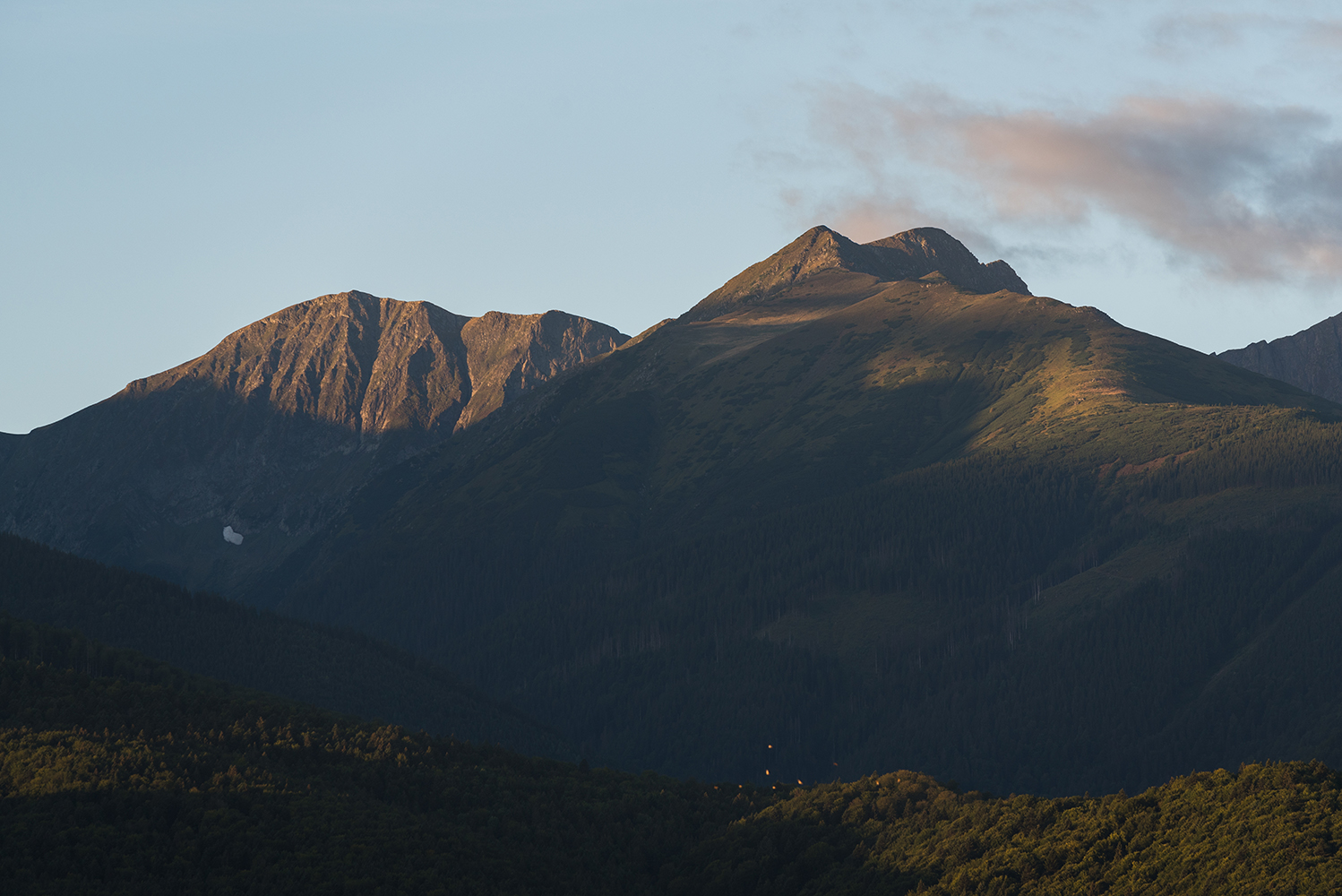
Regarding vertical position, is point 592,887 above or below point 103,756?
below

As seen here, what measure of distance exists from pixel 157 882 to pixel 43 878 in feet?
37.4

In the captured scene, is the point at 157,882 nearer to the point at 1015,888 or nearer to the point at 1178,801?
the point at 1015,888

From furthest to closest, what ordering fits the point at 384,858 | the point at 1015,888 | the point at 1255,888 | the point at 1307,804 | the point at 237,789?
the point at 237,789 → the point at 384,858 → the point at 1015,888 → the point at 1307,804 → the point at 1255,888

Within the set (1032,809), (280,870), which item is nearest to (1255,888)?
(1032,809)

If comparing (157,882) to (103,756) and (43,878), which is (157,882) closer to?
(43,878)

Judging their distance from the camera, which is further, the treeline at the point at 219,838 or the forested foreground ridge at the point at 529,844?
the treeline at the point at 219,838

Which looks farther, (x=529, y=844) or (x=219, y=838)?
(x=529, y=844)

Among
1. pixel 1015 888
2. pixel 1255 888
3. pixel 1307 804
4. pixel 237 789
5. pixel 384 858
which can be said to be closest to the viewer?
pixel 1255 888

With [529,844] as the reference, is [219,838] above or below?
above

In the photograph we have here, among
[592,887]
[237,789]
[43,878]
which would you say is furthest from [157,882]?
[592,887]

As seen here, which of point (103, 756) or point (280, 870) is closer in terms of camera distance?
point (280, 870)

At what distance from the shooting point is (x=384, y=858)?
177000 millimetres

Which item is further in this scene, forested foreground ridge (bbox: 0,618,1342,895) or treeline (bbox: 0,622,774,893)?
treeline (bbox: 0,622,774,893)

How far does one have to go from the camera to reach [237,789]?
188500 millimetres
